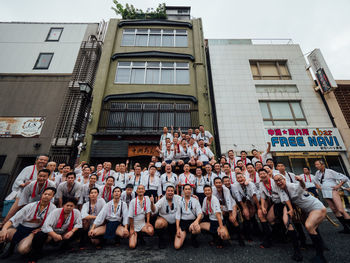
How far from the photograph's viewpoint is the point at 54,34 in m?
13.9

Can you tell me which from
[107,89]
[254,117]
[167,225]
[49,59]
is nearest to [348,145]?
[254,117]

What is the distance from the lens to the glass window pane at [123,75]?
452 inches

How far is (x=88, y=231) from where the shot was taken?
4.00 meters

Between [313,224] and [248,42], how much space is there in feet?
48.4

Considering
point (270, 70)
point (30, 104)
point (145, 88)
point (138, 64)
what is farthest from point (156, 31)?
point (30, 104)

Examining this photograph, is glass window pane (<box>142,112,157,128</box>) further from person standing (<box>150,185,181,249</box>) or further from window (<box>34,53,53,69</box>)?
window (<box>34,53,53,69</box>)

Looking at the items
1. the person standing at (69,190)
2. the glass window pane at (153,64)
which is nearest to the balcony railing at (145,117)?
the glass window pane at (153,64)

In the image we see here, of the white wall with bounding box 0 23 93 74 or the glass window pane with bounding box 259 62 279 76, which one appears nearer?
the glass window pane with bounding box 259 62 279 76

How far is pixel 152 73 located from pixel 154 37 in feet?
13.4

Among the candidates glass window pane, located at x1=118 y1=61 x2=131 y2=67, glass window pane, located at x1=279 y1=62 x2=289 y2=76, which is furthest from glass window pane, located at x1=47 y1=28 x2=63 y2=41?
glass window pane, located at x1=279 y1=62 x2=289 y2=76

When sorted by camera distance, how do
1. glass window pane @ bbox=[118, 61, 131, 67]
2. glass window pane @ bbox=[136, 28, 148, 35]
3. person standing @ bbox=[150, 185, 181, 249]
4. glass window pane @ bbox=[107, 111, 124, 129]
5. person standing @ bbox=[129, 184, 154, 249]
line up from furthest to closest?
glass window pane @ bbox=[136, 28, 148, 35] < glass window pane @ bbox=[118, 61, 131, 67] < glass window pane @ bbox=[107, 111, 124, 129] < person standing @ bbox=[150, 185, 181, 249] < person standing @ bbox=[129, 184, 154, 249]

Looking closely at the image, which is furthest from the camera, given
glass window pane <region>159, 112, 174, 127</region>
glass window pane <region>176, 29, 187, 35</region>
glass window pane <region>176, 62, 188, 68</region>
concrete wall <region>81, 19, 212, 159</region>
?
glass window pane <region>176, 29, 187, 35</region>

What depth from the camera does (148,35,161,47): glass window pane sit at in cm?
1292

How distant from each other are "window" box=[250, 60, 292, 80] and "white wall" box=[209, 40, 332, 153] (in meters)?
0.37
